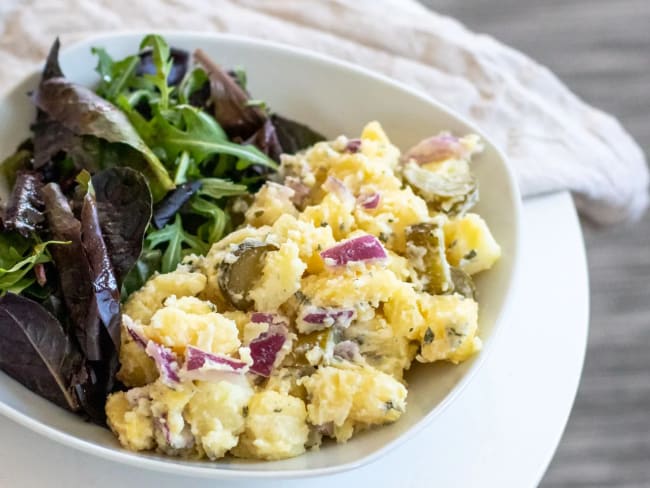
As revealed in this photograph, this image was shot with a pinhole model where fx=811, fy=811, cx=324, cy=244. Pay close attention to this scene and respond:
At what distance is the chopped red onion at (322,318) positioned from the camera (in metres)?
1.26

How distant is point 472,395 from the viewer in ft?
4.74

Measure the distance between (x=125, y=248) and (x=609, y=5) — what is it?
9.35 ft

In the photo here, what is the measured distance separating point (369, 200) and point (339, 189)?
6cm

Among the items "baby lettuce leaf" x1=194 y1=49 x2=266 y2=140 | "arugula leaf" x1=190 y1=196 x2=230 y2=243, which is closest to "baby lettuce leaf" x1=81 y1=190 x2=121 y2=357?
"arugula leaf" x1=190 y1=196 x2=230 y2=243

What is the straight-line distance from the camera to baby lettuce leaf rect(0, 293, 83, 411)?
1.26m

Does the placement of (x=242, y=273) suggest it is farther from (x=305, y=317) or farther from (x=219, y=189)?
(x=219, y=189)

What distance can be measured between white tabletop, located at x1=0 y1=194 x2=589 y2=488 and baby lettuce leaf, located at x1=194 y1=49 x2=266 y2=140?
0.62 metres

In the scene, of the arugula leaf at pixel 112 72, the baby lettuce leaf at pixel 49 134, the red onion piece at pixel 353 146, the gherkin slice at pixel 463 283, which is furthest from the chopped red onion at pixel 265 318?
the arugula leaf at pixel 112 72

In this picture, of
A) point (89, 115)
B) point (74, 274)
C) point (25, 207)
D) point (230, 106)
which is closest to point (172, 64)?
point (230, 106)

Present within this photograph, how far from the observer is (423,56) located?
212 cm

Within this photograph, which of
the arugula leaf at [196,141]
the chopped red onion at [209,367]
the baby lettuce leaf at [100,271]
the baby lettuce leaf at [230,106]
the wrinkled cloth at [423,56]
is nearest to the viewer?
the chopped red onion at [209,367]

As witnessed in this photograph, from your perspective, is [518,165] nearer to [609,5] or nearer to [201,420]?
[201,420]

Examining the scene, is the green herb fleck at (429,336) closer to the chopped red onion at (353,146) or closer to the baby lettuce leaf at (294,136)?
the chopped red onion at (353,146)

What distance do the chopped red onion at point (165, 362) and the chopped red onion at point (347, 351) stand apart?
0.25 m
